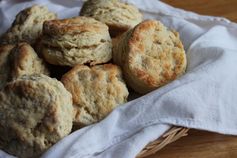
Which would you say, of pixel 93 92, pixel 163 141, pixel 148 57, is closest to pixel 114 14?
pixel 148 57

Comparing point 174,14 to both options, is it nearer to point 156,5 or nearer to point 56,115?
point 156,5

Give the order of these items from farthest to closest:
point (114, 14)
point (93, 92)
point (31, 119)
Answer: point (114, 14)
point (93, 92)
point (31, 119)

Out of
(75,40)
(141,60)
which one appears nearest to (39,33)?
(75,40)

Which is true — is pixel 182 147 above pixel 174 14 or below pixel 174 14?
below

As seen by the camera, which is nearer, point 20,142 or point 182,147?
point 20,142

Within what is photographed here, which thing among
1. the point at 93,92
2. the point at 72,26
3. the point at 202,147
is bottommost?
the point at 202,147

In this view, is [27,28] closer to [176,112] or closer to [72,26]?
[72,26]
